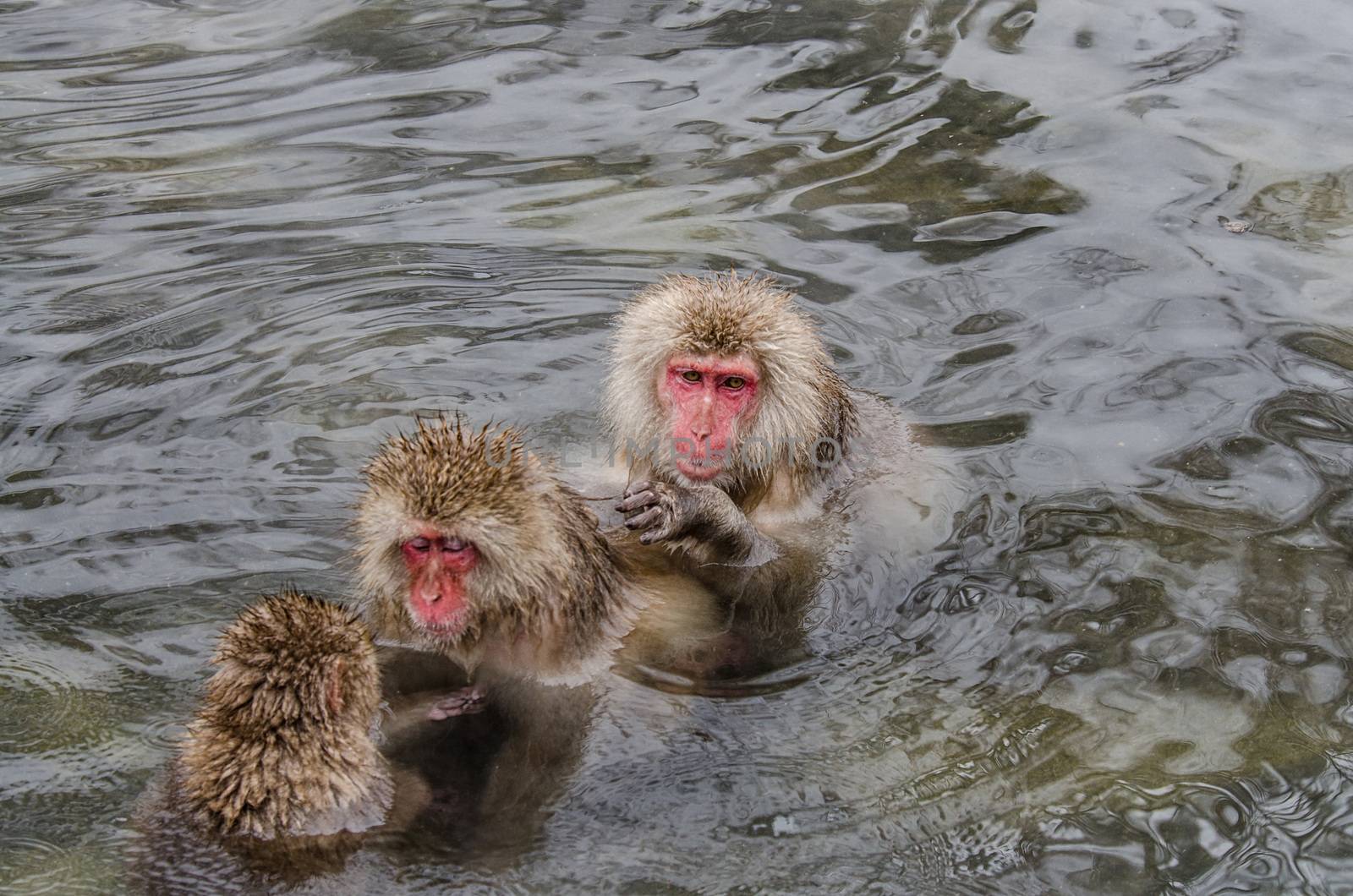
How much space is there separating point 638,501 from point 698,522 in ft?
1.10

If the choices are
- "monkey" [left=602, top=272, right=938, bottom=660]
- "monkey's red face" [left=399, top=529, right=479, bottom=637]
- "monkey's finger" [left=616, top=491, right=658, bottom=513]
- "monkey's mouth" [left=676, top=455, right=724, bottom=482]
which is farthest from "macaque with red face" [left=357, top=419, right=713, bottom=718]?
"monkey's mouth" [left=676, top=455, right=724, bottom=482]

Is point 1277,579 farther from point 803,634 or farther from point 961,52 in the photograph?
point 961,52

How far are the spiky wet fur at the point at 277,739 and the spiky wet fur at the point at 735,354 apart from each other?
1754 millimetres

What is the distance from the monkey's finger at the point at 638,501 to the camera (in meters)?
5.21

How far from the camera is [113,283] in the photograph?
24.8 ft

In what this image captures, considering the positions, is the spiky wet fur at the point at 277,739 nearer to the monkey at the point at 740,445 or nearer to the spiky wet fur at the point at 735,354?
the monkey at the point at 740,445

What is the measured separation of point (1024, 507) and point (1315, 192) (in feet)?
11.2

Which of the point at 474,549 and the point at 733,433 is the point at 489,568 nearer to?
the point at 474,549

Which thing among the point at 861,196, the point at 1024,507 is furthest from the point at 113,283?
the point at 1024,507

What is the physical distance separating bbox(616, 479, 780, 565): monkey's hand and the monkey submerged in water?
179 millimetres

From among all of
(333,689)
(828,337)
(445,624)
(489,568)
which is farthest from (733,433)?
(333,689)

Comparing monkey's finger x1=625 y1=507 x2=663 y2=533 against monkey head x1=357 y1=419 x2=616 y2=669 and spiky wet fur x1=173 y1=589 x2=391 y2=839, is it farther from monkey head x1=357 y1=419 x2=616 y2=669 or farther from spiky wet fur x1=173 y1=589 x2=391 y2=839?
spiky wet fur x1=173 y1=589 x2=391 y2=839

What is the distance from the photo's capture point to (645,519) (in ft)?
17.1

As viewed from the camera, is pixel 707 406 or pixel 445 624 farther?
pixel 707 406
